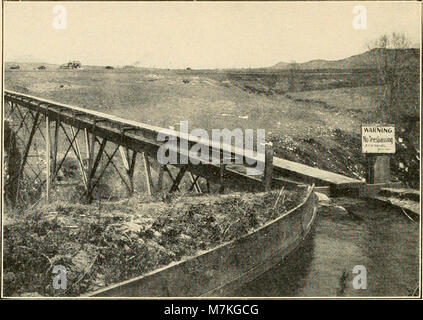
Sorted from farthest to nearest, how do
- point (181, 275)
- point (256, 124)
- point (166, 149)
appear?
1. point (256, 124)
2. point (166, 149)
3. point (181, 275)

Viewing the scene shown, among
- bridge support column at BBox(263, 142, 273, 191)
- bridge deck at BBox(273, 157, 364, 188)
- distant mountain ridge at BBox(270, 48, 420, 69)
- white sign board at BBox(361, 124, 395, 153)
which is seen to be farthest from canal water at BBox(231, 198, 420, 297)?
distant mountain ridge at BBox(270, 48, 420, 69)

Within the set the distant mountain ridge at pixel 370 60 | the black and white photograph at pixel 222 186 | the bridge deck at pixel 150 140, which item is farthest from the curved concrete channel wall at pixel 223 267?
the distant mountain ridge at pixel 370 60

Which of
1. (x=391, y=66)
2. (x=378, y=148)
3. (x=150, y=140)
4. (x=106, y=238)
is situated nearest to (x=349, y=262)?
→ (x=378, y=148)

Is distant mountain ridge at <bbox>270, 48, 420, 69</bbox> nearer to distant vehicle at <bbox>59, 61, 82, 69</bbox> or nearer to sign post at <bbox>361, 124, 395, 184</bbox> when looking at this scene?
sign post at <bbox>361, 124, 395, 184</bbox>

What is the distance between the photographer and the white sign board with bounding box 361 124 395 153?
34.4 ft

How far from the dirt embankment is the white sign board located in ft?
11.2

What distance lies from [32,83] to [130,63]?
180 inches

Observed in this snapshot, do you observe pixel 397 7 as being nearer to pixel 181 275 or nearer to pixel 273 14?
pixel 273 14

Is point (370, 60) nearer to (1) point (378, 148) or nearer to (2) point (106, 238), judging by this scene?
(1) point (378, 148)

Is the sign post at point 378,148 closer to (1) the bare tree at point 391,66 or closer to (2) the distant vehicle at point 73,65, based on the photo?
(1) the bare tree at point 391,66

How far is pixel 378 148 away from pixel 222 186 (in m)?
3.87

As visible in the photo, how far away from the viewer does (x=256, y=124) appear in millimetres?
16938

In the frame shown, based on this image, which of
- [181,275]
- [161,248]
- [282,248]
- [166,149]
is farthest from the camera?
[166,149]
